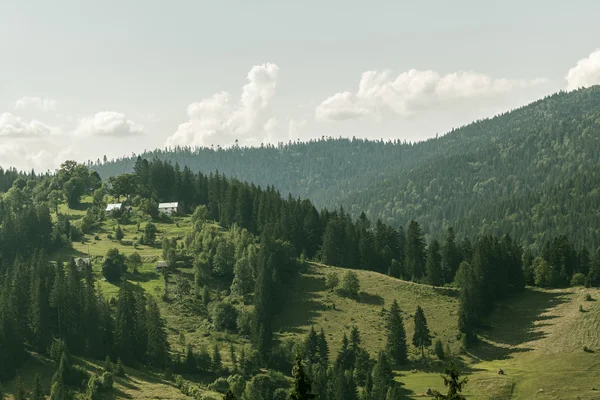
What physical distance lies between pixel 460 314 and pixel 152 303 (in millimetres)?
60794

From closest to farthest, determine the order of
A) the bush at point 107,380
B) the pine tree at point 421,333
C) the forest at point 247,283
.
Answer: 1. the bush at point 107,380
2. the forest at point 247,283
3. the pine tree at point 421,333

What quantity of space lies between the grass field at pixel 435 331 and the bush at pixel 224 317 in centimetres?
228

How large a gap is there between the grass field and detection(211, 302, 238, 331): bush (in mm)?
2278

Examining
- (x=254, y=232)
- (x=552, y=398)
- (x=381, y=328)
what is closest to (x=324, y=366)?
(x=381, y=328)

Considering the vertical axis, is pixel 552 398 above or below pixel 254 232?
below

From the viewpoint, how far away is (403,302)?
138 metres

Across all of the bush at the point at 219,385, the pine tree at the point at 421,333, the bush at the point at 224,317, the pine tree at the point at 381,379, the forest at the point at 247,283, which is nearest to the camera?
the pine tree at the point at 381,379

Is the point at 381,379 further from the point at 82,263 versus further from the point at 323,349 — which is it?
the point at 82,263

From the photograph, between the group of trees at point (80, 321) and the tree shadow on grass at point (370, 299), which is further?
the tree shadow on grass at point (370, 299)

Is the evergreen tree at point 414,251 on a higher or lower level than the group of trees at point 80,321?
higher

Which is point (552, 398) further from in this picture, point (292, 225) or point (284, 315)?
point (292, 225)

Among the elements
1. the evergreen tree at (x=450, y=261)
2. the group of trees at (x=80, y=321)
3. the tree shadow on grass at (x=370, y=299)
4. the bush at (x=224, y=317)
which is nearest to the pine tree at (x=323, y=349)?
the tree shadow on grass at (x=370, y=299)

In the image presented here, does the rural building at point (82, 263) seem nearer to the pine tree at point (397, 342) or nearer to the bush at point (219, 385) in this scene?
the bush at point (219, 385)

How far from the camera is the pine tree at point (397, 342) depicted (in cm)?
11800
